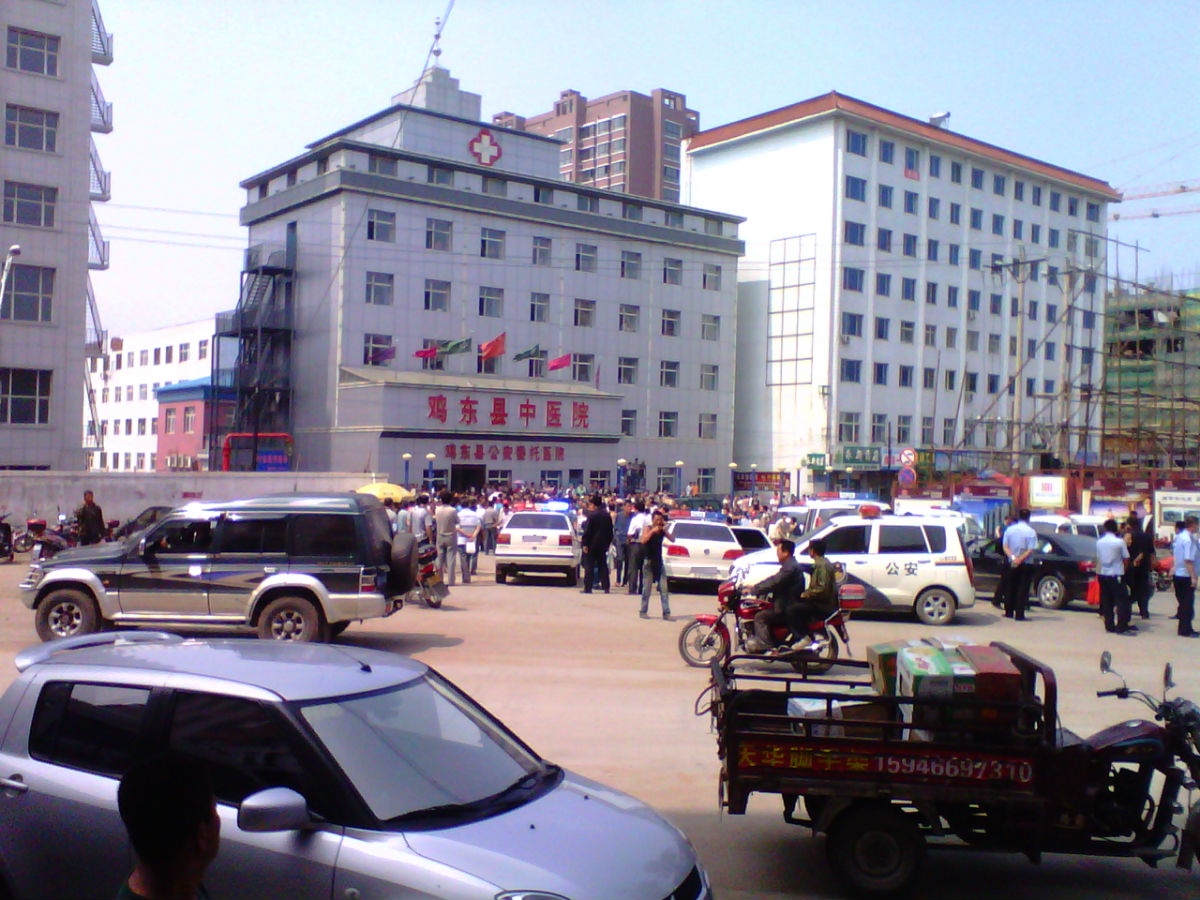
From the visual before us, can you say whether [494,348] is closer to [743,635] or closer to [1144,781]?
[743,635]

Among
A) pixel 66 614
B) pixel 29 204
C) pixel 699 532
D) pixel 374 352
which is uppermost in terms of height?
pixel 29 204

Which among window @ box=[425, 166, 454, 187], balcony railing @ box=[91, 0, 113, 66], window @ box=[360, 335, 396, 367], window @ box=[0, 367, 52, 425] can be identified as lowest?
window @ box=[0, 367, 52, 425]

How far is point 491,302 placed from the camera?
54.6 metres

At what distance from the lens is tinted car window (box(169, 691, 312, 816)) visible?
431cm

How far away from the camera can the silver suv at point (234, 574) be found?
42.2 ft

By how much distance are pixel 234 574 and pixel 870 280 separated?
58249mm

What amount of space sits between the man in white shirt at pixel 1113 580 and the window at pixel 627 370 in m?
43.3

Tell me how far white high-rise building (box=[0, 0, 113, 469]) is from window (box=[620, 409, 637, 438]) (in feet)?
93.9

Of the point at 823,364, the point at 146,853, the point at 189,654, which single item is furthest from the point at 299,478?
the point at 823,364

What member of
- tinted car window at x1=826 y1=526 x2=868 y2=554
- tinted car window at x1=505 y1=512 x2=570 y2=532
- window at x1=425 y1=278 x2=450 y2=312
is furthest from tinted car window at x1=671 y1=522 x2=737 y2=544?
window at x1=425 y1=278 x2=450 y2=312

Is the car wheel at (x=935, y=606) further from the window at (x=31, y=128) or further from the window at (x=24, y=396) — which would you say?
the window at (x=31, y=128)

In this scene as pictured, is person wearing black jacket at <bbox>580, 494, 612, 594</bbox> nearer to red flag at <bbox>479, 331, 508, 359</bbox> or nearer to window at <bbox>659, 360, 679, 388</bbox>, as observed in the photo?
red flag at <bbox>479, 331, 508, 359</bbox>

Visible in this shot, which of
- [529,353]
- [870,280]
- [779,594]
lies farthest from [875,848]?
[870,280]

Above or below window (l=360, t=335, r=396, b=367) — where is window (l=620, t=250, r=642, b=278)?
above
